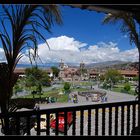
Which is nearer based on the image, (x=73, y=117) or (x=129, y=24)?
(x=73, y=117)

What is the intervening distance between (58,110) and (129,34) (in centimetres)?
185

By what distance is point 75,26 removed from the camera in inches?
274

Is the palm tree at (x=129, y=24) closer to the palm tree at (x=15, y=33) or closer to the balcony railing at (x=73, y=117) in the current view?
the balcony railing at (x=73, y=117)

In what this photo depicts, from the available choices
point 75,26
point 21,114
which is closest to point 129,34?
point 21,114

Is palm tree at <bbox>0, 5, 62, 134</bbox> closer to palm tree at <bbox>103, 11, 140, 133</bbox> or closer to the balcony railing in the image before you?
the balcony railing

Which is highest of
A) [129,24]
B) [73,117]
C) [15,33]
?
[129,24]

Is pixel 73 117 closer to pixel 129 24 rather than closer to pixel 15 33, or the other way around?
pixel 15 33

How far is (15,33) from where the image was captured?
9.61ft

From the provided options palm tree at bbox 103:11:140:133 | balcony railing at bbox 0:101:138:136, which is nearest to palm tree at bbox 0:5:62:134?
balcony railing at bbox 0:101:138:136

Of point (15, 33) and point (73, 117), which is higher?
point (15, 33)

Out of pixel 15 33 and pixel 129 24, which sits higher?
pixel 129 24

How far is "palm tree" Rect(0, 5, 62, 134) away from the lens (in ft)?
9.46

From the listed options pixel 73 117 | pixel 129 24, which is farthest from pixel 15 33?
pixel 129 24

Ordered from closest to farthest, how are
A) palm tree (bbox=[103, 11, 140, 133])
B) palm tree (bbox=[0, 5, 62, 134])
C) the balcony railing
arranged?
the balcony railing, palm tree (bbox=[0, 5, 62, 134]), palm tree (bbox=[103, 11, 140, 133])
